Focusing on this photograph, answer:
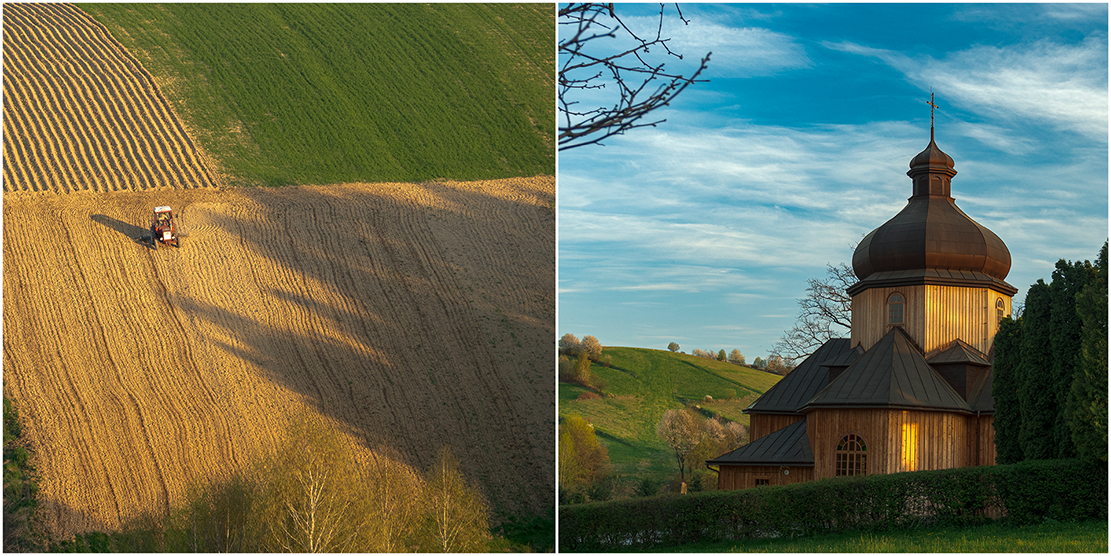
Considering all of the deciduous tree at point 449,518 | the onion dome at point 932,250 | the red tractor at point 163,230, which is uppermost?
the red tractor at point 163,230

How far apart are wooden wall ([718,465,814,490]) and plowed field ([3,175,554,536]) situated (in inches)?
171

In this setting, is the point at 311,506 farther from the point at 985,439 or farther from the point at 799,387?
the point at 799,387

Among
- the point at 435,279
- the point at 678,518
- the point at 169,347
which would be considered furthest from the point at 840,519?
the point at 169,347

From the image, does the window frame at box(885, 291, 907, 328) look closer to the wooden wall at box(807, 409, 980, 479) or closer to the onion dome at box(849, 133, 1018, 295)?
the onion dome at box(849, 133, 1018, 295)

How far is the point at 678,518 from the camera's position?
14133mm

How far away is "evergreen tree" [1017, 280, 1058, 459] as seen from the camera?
13.1m

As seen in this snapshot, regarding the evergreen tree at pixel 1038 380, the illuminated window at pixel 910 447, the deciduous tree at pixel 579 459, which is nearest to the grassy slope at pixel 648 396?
the deciduous tree at pixel 579 459

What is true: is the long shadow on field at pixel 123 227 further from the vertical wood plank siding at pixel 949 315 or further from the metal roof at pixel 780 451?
the vertical wood plank siding at pixel 949 315

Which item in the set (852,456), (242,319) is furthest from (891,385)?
(242,319)

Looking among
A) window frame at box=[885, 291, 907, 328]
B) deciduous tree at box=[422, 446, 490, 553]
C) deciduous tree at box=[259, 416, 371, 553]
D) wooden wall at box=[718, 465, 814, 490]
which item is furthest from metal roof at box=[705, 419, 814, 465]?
deciduous tree at box=[259, 416, 371, 553]

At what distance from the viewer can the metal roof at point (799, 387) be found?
70.3 feet

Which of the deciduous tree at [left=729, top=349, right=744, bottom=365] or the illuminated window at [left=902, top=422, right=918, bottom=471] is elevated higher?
the deciduous tree at [left=729, top=349, right=744, bottom=365]

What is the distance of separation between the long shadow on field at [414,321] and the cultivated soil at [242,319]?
61mm

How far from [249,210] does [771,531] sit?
21531 millimetres
